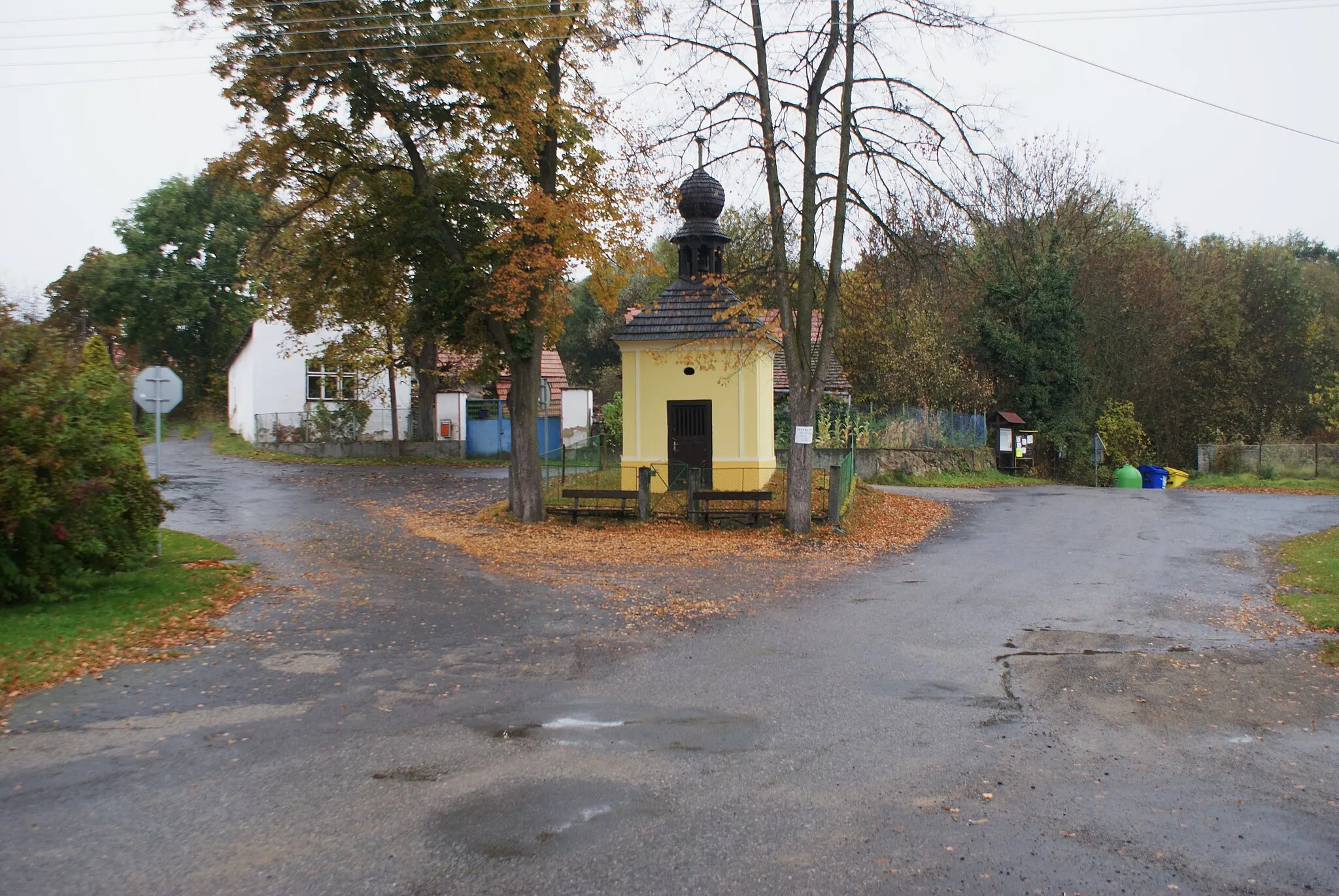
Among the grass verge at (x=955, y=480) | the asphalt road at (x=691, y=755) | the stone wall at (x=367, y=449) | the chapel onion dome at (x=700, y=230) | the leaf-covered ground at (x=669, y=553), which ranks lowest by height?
the asphalt road at (x=691, y=755)

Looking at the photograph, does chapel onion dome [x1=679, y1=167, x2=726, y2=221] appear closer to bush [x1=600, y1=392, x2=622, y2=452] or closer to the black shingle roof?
the black shingle roof

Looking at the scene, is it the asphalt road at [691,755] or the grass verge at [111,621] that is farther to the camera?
the grass verge at [111,621]

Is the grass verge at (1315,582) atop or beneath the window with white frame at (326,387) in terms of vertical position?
beneath

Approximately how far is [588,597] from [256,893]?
8.02 m

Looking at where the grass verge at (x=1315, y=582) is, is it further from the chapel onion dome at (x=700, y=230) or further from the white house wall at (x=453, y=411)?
the white house wall at (x=453, y=411)

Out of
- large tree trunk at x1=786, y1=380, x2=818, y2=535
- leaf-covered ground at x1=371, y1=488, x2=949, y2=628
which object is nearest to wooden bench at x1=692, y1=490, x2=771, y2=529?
leaf-covered ground at x1=371, y1=488, x2=949, y2=628

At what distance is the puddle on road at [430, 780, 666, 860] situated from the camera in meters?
5.07

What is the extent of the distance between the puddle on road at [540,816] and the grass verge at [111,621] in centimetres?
447

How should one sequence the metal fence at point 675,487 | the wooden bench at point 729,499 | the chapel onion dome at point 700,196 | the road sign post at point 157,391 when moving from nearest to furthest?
the road sign post at point 157,391 → the wooden bench at point 729,499 → the metal fence at point 675,487 → the chapel onion dome at point 700,196

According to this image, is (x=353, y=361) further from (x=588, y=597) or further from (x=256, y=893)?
(x=256, y=893)

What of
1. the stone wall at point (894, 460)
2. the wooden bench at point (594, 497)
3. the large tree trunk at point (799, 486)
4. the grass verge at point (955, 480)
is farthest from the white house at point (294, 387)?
the large tree trunk at point (799, 486)

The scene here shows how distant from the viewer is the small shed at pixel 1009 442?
3500cm

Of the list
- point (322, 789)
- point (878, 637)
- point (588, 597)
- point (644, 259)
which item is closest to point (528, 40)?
point (644, 259)

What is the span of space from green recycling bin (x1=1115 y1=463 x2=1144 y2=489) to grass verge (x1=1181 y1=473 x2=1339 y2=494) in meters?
1.39
